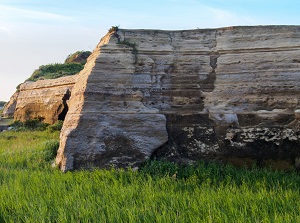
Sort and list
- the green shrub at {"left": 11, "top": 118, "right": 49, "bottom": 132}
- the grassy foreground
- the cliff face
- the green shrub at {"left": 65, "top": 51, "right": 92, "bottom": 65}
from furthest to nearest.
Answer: the green shrub at {"left": 65, "top": 51, "right": 92, "bottom": 65} < the green shrub at {"left": 11, "top": 118, "right": 49, "bottom": 132} < the cliff face < the grassy foreground

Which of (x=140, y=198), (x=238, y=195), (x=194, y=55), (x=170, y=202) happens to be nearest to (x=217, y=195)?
A: (x=238, y=195)

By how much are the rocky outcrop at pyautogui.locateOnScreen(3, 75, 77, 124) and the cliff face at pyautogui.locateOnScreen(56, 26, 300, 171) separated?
8598 mm

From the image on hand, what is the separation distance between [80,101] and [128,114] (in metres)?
1.23

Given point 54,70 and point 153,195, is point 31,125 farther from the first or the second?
point 153,195

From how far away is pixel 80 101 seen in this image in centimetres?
986

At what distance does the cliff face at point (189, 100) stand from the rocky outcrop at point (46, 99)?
8598mm

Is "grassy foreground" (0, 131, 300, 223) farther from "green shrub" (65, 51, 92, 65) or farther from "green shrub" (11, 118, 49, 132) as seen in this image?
"green shrub" (65, 51, 92, 65)

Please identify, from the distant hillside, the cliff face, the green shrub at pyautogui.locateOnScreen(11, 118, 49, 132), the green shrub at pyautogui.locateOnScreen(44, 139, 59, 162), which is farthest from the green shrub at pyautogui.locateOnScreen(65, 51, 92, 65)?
the cliff face

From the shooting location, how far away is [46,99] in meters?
19.9

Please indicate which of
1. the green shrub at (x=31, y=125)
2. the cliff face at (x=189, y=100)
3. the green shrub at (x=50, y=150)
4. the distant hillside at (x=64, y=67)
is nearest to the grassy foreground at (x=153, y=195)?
the cliff face at (x=189, y=100)

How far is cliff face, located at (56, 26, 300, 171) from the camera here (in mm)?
8961

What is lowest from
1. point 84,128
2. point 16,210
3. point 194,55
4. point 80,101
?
point 16,210

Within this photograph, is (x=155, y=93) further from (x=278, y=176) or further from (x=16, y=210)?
(x=16, y=210)

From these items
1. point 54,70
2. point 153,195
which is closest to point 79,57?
point 54,70
